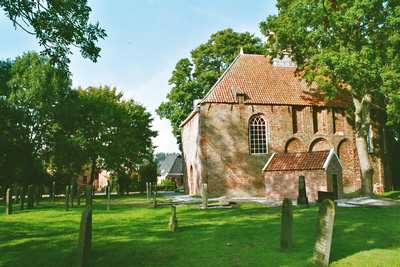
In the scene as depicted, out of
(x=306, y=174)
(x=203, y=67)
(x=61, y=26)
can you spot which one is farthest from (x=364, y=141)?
(x=61, y=26)

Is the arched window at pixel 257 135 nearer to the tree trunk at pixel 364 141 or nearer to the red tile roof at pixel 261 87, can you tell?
the red tile roof at pixel 261 87

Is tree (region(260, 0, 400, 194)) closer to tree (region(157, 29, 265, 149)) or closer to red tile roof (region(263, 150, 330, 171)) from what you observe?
red tile roof (region(263, 150, 330, 171))

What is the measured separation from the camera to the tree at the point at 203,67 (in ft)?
126

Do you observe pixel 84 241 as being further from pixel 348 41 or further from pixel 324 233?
pixel 348 41

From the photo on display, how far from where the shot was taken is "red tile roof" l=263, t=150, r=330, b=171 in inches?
953

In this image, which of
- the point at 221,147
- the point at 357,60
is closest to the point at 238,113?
the point at 221,147

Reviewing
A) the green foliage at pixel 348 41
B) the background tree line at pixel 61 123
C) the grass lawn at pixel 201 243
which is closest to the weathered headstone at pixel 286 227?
the grass lawn at pixel 201 243

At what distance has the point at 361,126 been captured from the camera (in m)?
26.1

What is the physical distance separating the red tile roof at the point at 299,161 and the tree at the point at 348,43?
11.2ft

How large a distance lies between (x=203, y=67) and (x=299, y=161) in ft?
57.4

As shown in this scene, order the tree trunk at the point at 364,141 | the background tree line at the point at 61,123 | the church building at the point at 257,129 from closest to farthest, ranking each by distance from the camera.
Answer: the tree trunk at the point at 364,141 → the church building at the point at 257,129 → the background tree line at the point at 61,123

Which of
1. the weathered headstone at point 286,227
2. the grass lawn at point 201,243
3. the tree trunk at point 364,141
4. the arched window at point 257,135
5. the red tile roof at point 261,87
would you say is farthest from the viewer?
the arched window at point 257,135

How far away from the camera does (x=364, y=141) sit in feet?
85.2

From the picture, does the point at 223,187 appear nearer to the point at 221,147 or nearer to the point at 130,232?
the point at 221,147
